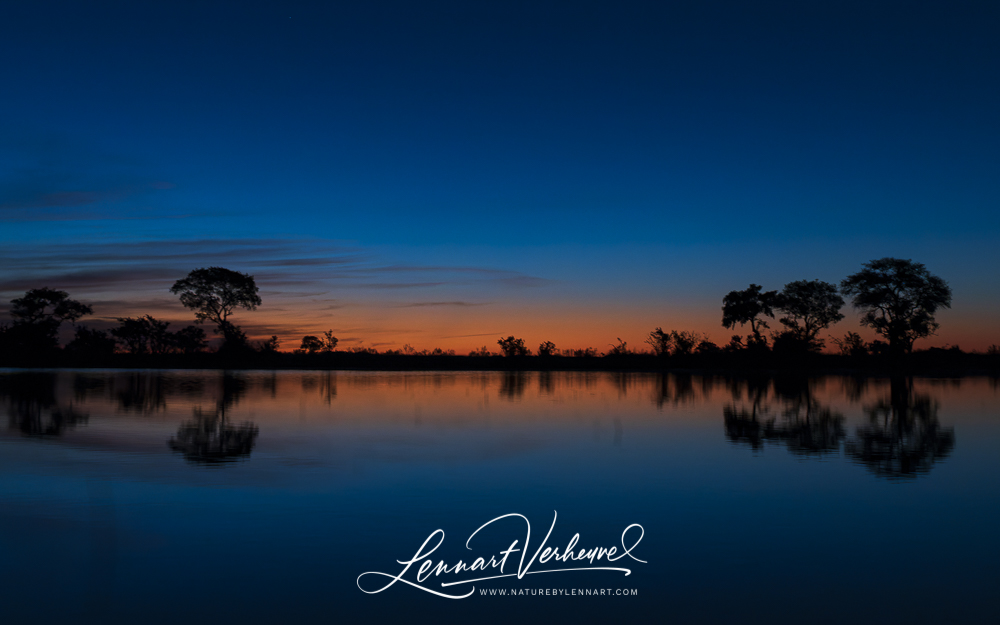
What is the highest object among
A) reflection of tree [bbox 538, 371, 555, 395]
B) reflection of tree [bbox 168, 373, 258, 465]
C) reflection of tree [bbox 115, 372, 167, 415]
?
reflection of tree [bbox 168, 373, 258, 465]

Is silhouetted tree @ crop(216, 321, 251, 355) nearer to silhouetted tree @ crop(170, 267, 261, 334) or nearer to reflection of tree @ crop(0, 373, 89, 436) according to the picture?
silhouetted tree @ crop(170, 267, 261, 334)

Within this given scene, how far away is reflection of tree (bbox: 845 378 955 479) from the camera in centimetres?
1481

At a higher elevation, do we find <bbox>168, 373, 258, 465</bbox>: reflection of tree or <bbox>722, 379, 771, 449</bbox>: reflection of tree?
<bbox>168, 373, 258, 465</bbox>: reflection of tree

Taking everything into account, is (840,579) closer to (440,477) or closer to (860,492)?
(860,492)

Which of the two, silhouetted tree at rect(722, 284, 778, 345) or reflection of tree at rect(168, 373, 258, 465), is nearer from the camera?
reflection of tree at rect(168, 373, 258, 465)

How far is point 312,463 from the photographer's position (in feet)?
46.8

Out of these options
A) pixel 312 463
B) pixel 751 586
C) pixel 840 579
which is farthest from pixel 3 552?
pixel 840 579

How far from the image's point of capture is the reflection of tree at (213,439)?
15.0m

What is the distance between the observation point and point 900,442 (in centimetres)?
1850

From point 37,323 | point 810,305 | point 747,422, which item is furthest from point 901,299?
point 37,323

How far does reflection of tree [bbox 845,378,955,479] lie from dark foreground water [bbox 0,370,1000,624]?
159mm

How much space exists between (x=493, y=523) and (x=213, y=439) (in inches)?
435

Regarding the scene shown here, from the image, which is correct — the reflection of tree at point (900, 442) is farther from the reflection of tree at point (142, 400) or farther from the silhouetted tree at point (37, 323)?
the silhouetted tree at point (37, 323)
